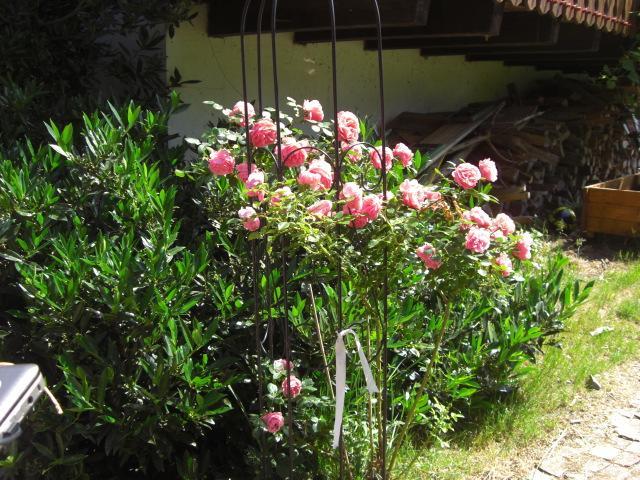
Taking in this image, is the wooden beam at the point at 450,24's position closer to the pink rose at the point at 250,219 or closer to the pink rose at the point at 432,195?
the pink rose at the point at 432,195

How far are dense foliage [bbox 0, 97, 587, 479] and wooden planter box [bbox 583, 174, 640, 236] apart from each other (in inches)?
166

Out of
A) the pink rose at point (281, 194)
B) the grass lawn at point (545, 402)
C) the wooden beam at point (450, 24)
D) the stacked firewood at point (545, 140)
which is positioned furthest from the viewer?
the stacked firewood at point (545, 140)

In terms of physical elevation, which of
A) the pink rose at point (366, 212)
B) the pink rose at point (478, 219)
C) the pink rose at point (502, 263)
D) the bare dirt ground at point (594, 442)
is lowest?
the bare dirt ground at point (594, 442)

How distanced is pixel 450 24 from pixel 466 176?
316cm

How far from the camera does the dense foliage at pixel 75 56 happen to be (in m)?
3.86

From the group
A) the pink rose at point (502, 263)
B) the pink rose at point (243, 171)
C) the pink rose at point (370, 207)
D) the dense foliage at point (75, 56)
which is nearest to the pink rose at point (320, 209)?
the pink rose at point (370, 207)

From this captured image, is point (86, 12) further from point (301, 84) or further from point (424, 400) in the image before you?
point (424, 400)

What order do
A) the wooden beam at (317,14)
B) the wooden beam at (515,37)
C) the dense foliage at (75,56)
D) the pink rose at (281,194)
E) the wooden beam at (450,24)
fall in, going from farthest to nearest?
the wooden beam at (515,37) < the wooden beam at (450,24) < the wooden beam at (317,14) < the dense foliage at (75,56) < the pink rose at (281,194)

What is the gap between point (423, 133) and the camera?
6926mm

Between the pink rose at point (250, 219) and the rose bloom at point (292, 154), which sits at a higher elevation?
the rose bloom at point (292, 154)

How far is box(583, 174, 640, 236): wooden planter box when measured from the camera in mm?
7125

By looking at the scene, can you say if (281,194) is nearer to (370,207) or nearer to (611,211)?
(370,207)

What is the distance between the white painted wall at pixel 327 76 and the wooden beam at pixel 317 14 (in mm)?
168

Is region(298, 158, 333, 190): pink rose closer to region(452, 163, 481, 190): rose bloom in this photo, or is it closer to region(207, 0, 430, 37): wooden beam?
region(452, 163, 481, 190): rose bloom
